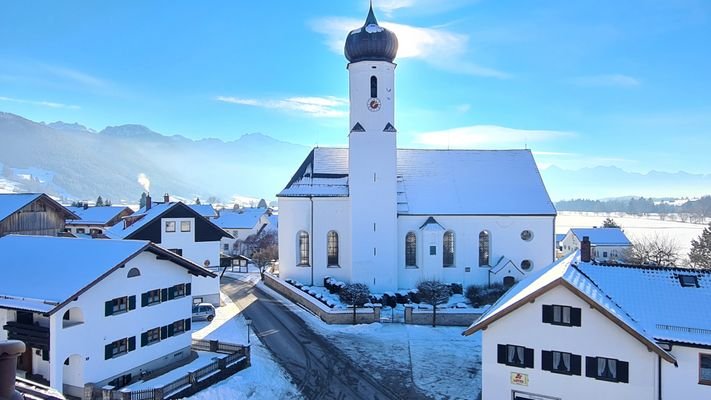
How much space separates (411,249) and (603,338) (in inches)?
996

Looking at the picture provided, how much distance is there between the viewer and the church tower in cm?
4119

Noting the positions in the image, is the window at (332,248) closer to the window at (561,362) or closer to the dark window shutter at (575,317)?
the window at (561,362)

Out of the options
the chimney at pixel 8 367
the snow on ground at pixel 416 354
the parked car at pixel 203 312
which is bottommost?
the snow on ground at pixel 416 354

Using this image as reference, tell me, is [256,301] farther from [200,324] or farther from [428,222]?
[428,222]

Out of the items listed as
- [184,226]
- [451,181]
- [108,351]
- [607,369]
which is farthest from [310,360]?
[451,181]

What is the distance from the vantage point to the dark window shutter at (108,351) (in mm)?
20875

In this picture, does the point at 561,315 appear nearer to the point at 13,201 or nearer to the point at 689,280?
the point at 689,280

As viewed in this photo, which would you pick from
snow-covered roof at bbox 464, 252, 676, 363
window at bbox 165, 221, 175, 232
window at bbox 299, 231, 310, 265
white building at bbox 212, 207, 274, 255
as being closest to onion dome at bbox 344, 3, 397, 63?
window at bbox 299, 231, 310, 265

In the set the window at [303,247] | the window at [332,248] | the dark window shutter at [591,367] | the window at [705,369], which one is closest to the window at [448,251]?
the window at [332,248]

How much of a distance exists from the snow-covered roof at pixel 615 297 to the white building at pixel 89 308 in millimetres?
13591

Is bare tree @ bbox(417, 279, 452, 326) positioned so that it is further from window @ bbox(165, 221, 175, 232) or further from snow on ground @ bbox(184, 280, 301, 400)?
window @ bbox(165, 221, 175, 232)

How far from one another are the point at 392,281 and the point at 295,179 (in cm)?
1147

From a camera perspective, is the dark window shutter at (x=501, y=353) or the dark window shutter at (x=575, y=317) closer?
the dark window shutter at (x=575, y=317)

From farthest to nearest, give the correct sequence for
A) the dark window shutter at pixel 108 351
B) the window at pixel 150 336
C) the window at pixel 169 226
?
the window at pixel 169 226, the window at pixel 150 336, the dark window shutter at pixel 108 351
